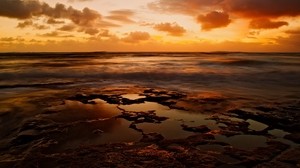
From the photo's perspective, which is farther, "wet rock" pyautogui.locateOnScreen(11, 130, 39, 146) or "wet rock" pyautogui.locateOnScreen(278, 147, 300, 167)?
"wet rock" pyautogui.locateOnScreen(11, 130, 39, 146)

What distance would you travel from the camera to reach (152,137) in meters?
6.92

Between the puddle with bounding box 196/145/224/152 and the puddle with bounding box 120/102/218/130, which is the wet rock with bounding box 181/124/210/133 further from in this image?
the puddle with bounding box 196/145/224/152

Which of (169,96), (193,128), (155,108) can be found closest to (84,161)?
(193,128)

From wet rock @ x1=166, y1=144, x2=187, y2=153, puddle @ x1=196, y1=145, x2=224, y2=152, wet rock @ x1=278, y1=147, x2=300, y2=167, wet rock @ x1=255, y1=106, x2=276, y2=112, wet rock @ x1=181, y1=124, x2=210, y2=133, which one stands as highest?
wet rock @ x1=255, y1=106, x2=276, y2=112

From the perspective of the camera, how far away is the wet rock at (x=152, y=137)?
6703mm

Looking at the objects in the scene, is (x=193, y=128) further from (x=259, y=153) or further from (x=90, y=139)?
(x=90, y=139)

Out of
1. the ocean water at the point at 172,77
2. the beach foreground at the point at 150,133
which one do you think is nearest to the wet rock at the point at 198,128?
the beach foreground at the point at 150,133

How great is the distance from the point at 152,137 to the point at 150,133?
1.12 ft

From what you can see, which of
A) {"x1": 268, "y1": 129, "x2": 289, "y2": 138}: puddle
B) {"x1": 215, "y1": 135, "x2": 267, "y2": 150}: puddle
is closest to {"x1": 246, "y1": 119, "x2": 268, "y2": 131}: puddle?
{"x1": 268, "y1": 129, "x2": 289, "y2": 138}: puddle

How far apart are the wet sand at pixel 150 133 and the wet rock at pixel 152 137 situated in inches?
1.0

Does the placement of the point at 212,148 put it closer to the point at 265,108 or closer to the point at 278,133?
the point at 278,133

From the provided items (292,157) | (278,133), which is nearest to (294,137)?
(278,133)

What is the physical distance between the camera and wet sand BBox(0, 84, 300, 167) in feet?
18.2

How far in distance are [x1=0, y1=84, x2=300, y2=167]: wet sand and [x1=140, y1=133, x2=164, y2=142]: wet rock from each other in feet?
0.08
